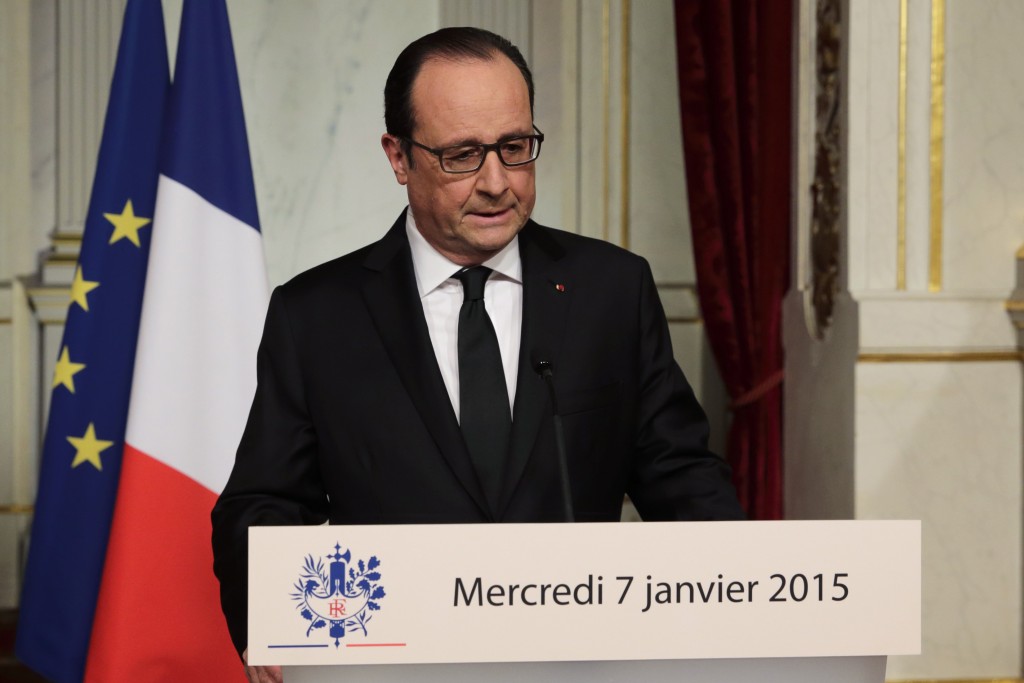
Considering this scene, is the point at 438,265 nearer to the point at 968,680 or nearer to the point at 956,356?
the point at 956,356

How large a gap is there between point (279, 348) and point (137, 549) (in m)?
1.36

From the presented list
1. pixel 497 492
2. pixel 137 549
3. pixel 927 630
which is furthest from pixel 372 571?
pixel 927 630

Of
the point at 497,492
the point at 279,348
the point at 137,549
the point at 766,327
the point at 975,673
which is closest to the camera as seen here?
the point at 497,492

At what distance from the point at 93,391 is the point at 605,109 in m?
2.27

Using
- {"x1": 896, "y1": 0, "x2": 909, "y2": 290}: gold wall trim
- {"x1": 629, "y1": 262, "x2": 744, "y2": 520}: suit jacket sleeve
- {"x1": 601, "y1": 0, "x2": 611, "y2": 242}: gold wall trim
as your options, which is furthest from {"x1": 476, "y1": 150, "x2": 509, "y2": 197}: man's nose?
{"x1": 601, "y1": 0, "x2": 611, "y2": 242}: gold wall trim

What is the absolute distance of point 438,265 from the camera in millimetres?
1849

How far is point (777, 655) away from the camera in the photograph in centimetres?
121

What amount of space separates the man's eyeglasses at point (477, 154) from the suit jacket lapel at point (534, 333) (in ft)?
0.74

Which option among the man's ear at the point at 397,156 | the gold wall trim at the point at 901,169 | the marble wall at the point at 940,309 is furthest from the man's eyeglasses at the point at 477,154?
the gold wall trim at the point at 901,169

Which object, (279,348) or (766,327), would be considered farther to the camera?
(766,327)

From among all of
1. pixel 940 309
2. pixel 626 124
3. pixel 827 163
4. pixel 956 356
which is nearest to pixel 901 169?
pixel 827 163

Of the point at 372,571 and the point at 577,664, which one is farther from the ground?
the point at 372,571

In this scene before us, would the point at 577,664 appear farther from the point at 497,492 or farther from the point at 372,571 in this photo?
the point at 497,492

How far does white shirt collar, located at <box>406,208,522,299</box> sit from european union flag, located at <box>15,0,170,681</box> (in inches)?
61.4
